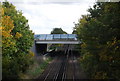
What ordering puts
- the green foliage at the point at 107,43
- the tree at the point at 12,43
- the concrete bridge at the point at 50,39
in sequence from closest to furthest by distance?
the green foliage at the point at 107,43 → the tree at the point at 12,43 → the concrete bridge at the point at 50,39

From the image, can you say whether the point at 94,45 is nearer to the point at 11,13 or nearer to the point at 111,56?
the point at 111,56

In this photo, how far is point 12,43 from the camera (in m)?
16.8

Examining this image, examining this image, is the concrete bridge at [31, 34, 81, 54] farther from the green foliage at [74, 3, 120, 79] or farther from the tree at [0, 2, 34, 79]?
the green foliage at [74, 3, 120, 79]

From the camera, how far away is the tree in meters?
14.1

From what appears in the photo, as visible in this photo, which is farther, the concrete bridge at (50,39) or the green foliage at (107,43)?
the concrete bridge at (50,39)

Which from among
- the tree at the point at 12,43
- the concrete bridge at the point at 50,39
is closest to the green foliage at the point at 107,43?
the tree at the point at 12,43

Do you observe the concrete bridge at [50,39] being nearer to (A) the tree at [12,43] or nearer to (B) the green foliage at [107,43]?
(A) the tree at [12,43]

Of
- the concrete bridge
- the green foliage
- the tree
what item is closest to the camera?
the green foliage

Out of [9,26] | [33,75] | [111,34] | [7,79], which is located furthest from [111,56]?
[33,75]

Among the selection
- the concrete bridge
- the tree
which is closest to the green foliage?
the tree

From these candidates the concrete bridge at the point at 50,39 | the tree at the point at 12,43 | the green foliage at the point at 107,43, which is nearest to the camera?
the green foliage at the point at 107,43

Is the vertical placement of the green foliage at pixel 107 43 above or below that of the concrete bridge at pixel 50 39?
above

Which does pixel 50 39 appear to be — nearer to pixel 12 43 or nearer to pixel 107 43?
pixel 12 43

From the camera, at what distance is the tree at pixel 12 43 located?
46.1ft
